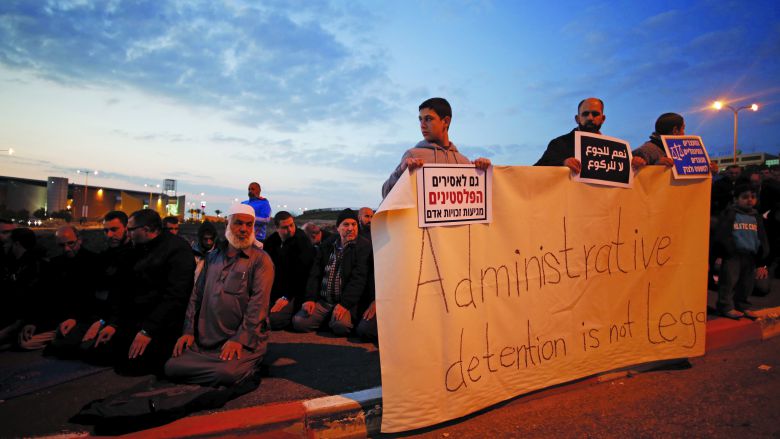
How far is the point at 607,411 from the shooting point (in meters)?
3.26

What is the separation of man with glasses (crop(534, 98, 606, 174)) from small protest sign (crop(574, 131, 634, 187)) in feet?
0.60

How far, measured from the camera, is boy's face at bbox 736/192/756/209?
17.3 ft

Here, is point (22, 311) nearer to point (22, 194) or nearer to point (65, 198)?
point (65, 198)

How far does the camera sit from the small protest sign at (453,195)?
3029 mm

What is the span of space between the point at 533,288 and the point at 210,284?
283 centimetres

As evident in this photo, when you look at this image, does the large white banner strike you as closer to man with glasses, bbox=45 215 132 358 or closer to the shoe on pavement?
the shoe on pavement

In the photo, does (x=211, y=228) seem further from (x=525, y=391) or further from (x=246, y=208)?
(x=525, y=391)

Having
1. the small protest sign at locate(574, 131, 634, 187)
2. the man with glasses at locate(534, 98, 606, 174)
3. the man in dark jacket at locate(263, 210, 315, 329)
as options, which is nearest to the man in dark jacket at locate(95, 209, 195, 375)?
the man in dark jacket at locate(263, 210, 315, 329)

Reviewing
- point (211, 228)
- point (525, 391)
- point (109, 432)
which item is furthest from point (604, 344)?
point (211, 228)

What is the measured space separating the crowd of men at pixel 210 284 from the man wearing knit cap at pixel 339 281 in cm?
1

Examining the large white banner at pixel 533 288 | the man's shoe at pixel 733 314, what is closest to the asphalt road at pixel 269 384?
the large white banner at pixel 533 288

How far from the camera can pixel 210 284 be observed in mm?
3920

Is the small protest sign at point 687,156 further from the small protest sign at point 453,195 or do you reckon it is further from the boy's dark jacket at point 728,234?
the small protest sign at point 453,195

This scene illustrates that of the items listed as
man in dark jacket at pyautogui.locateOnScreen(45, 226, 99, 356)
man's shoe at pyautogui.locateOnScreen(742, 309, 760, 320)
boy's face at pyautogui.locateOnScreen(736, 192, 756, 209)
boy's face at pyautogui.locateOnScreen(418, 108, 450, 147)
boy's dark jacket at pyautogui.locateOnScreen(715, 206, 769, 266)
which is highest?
boy's face at pyautogui.locateOnScreen(418, 108, 450, 147)
